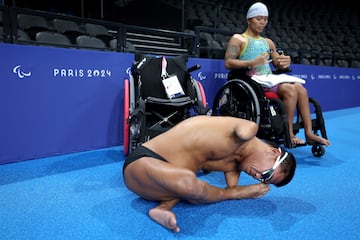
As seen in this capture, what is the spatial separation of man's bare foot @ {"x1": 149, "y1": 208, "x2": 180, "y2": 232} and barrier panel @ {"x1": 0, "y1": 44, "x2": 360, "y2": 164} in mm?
1215

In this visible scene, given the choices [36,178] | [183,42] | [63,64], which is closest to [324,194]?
[36,178]

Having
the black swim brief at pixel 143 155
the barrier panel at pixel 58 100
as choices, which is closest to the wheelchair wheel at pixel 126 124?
the barrier panel at pixel 58 100

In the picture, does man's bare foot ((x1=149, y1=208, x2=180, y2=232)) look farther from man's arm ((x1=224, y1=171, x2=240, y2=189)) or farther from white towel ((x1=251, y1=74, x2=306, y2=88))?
white towel ((x1=251, y1=74, x2=306, y2=88))

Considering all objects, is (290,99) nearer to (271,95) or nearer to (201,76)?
(271,95)

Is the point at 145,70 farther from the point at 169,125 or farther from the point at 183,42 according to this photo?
the point at 183,42

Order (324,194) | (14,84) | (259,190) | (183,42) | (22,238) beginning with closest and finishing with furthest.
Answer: (22,238) → (259,190) → (324,194) → (14,84) → (183,42)

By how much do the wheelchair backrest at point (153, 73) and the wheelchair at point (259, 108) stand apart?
36 cm

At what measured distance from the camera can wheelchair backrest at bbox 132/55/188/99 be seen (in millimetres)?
2350

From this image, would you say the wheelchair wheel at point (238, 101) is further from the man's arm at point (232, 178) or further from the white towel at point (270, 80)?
the man's arm at point (232, 178)

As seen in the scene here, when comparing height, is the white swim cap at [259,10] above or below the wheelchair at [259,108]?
above

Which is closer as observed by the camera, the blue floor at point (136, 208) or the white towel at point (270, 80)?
the blue floor at point (136, 208)

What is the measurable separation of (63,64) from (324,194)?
1.88 m

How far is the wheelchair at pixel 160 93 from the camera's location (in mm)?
2188

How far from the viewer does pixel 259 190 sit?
1.55 m
